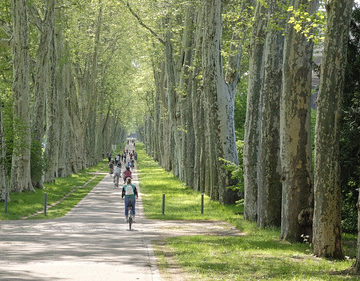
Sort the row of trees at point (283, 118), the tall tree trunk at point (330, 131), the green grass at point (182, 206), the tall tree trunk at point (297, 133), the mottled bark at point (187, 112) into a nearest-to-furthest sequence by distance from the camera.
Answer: the tall tree trunk at point (330, 131)
the row of trees at point (283, 118)
the tall tree trunk at point (297, 133)
the green grass at point (182, 206)
the mottled bark at point (187, 112)

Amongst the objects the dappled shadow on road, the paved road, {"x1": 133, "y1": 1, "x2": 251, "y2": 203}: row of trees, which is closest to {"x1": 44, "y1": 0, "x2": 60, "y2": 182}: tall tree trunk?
{"x1": 133, "y1": 1, "x2": 251, "y2": 203}: row of trees

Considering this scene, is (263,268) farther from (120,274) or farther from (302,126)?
(302,126)

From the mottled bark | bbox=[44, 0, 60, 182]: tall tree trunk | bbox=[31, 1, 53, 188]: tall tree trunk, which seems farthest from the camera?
the mottled bark

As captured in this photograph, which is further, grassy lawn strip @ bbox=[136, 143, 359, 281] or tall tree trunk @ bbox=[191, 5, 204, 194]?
tall tree trunk @ bbox=[191, 5, 204, 194]

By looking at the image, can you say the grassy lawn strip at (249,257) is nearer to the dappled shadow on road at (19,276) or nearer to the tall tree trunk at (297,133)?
the tall tree trunk at (297,133)

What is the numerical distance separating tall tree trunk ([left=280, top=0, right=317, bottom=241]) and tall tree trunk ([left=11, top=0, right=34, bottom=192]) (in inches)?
636

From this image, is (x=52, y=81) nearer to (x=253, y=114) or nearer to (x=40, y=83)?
(x=40, y=83)

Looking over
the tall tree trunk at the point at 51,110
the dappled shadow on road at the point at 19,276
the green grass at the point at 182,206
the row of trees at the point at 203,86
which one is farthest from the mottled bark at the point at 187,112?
the dappled shadow on road at the point at 19,276

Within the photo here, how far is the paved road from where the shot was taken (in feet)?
37.0

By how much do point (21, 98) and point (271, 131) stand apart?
1609 centimetres

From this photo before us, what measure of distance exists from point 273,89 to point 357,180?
3.30 metres

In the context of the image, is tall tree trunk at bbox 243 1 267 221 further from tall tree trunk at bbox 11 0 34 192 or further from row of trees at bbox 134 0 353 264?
tall tree trunk at bbox 11 0 34 192

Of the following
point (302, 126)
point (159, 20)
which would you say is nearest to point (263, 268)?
point (302, 126)

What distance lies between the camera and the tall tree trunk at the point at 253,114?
20.6 metres
